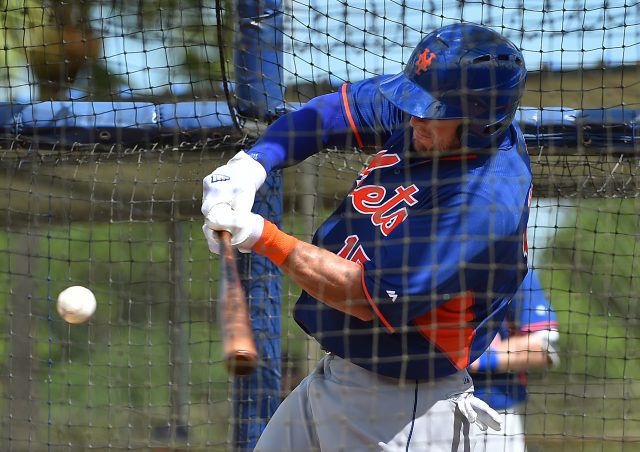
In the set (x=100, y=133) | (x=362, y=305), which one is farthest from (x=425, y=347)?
(x=100, y=133)

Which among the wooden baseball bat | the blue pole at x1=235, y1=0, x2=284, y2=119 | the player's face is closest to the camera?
the wooden baseball bat

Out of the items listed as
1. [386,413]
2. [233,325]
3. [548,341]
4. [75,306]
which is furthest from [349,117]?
[75,306]

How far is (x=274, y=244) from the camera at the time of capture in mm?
2559

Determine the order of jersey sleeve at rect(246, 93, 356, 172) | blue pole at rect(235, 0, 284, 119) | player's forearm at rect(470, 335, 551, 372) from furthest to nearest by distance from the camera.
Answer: player's forearm at rect(470, 335, 551, 372) → blue pole at rect(235, 0, 284, 119) → jersey sleeve at rect(246, 93, 356, 172)

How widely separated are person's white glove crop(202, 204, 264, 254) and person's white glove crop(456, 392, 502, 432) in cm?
69

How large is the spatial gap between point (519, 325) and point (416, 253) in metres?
1.18

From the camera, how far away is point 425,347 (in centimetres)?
264

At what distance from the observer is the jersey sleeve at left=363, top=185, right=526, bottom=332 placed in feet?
8.27

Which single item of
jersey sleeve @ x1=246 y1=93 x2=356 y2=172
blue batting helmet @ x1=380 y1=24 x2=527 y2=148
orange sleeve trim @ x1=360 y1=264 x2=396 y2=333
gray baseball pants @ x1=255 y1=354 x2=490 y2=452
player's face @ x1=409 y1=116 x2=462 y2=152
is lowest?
gray baseball pants @ x1=255 y1=354 x2=490 y2=452

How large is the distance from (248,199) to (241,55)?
3.04ft

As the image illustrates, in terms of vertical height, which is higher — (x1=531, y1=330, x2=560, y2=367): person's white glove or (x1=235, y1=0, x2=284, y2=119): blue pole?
(x1=235, y1=0, x2=284, y2=119): blue pole

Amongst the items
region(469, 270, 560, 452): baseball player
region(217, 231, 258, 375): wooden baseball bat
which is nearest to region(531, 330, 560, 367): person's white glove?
region(469, 270, 560, 452): baseball player

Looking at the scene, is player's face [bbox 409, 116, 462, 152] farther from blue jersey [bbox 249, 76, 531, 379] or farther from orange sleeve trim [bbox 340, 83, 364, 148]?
orange sleeve trim [bbox 340, 83, 364, 148]

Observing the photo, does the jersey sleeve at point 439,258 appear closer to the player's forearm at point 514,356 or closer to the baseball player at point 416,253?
the baseball player at point 416,253
